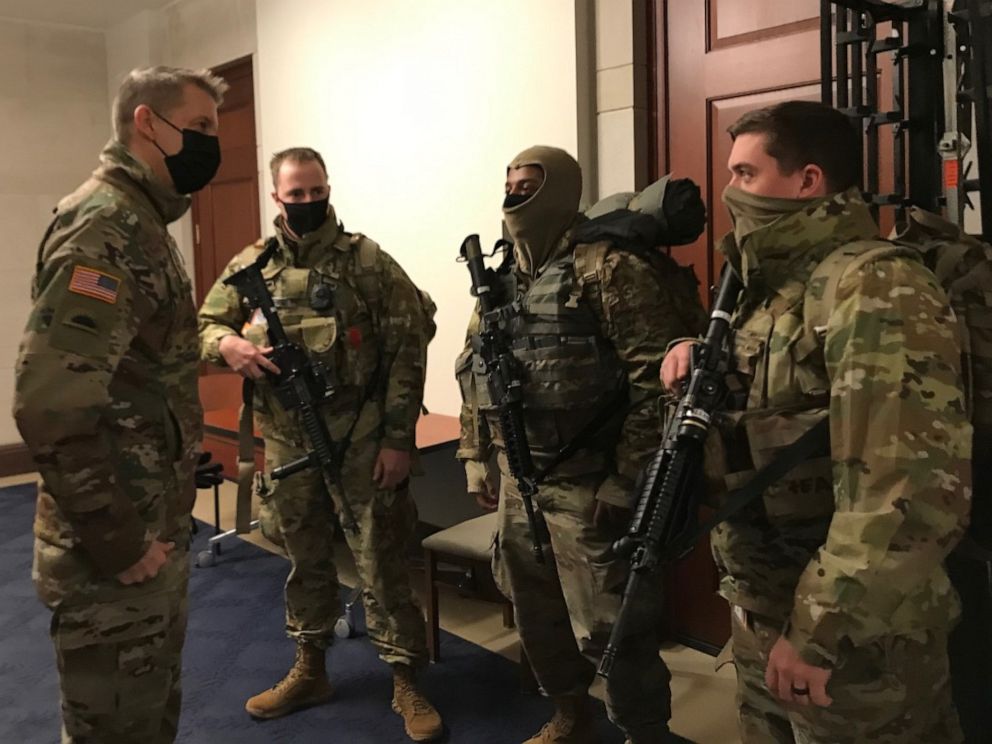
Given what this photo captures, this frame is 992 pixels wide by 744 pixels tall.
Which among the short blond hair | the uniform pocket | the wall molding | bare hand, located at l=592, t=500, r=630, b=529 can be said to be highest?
the short blond hair

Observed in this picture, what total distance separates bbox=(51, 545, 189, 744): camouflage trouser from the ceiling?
474 cm

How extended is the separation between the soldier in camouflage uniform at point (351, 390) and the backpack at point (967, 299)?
139 cm

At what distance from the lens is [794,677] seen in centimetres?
117

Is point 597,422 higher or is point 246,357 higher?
point 246,357

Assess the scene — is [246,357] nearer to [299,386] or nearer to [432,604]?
[299,386]

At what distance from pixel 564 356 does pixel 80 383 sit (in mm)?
1017

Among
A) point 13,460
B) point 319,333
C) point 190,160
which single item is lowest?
point 13,460

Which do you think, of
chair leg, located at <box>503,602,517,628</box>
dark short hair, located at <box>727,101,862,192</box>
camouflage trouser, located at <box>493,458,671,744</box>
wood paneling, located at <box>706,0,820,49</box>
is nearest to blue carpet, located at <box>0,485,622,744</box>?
chair leg, located at <box>503,602,517,628</box>

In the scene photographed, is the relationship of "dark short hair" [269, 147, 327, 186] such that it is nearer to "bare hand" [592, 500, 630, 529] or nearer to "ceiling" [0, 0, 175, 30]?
"bare hand" [592, 500, 630, 529]

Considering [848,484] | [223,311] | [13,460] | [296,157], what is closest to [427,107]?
[296,157]

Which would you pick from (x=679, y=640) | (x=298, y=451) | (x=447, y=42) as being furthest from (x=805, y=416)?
(x=447, y=42)

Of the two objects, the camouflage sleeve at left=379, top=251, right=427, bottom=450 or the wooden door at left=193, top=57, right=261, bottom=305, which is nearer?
the camouflage sleeve at left=379, top=251, right=427, bottom=450

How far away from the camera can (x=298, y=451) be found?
2.48 metres

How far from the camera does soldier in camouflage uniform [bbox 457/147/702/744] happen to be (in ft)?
6.37
